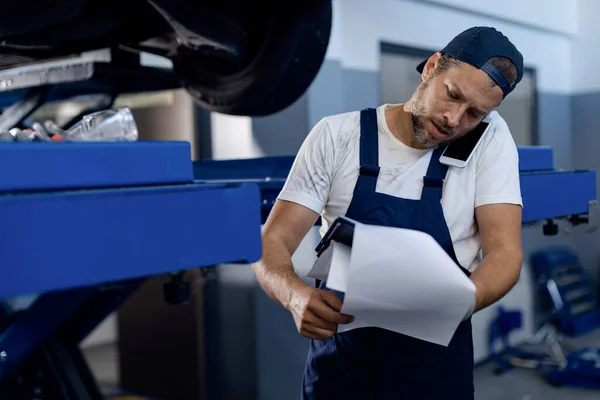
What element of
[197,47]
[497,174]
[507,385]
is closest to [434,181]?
[497,174]

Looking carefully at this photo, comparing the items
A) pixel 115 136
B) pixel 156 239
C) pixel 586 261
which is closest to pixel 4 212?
pixel 156 239

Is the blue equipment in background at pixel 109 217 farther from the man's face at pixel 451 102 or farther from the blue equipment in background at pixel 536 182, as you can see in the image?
the blue equipment in background at pixel 536 182

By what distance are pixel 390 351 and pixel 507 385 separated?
261cm

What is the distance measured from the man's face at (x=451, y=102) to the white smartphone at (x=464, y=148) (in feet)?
0.05

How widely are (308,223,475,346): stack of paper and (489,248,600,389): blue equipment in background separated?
9.58 ft

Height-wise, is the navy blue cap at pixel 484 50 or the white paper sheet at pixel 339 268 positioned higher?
the navy blue cap at pixel 484 50

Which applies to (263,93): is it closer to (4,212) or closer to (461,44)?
(461,44)

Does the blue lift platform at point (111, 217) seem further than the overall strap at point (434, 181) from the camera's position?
No

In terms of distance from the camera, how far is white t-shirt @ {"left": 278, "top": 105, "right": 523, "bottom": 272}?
3.73ft

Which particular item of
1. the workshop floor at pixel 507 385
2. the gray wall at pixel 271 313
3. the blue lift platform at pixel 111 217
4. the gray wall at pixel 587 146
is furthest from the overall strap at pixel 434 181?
the gray wall at pixel 587 146

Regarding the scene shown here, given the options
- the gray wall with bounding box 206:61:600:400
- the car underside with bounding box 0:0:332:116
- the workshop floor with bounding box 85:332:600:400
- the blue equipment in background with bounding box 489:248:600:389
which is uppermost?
the car underside with bounding box 0:0:332:116

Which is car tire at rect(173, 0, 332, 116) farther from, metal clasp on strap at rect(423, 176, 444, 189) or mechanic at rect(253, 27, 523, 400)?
metal clasp on strap at rect(423, 176, 444, 189)

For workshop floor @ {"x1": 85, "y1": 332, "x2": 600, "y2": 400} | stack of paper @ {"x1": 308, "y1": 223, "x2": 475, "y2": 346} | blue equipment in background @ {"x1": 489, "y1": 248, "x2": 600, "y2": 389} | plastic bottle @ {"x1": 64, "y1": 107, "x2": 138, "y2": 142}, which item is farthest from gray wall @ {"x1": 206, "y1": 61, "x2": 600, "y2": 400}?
stack of paper @ {"x1": 308, "y1": 223, "x2": 475, "y2": 346}

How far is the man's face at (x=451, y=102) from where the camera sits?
106 cm
